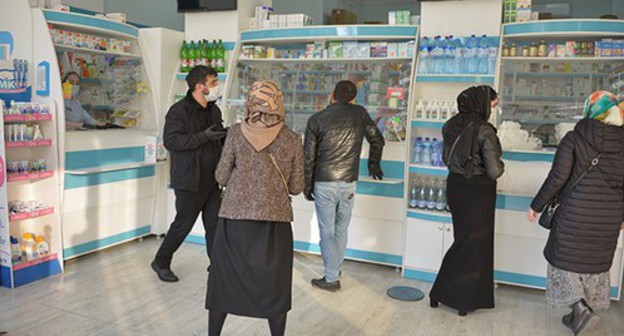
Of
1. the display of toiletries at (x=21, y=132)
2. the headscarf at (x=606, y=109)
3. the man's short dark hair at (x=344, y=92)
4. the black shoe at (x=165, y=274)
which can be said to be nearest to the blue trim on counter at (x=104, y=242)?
the black shoe at (x=165, y=274)

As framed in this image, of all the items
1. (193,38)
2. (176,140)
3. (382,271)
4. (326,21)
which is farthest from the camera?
(326,21)

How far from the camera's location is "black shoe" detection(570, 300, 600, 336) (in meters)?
3.41

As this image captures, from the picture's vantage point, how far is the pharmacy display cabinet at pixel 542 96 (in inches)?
171

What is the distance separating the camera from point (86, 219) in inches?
192

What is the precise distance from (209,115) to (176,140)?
40 cm

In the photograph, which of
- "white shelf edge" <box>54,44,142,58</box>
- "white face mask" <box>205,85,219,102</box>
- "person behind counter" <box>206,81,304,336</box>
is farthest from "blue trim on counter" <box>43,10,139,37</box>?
"person behind counter" <box>206,81,304,336</box>

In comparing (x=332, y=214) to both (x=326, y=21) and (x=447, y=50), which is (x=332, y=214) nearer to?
(x=447, y=50)

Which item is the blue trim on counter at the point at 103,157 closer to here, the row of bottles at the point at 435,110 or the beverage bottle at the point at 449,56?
the row of bottles at the point at 435,110

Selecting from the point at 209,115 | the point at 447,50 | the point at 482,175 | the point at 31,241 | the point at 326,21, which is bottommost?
the point at 31,241

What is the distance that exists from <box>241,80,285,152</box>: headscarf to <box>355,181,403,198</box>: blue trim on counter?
231cm

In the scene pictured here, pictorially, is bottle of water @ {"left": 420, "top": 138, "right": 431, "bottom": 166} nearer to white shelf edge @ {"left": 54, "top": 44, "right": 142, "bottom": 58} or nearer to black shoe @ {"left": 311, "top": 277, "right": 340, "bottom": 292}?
black shoe @ {"left": 311, "top": 277, "right": 340, "bottom": 292}

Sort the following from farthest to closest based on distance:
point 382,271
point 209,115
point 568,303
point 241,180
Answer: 1. point 382,271
2. point 209,115
3. point 568,303
4. point 241,180

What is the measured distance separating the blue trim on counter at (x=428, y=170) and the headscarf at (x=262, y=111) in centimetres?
216

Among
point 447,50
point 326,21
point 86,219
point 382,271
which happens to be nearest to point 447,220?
point 382,271
